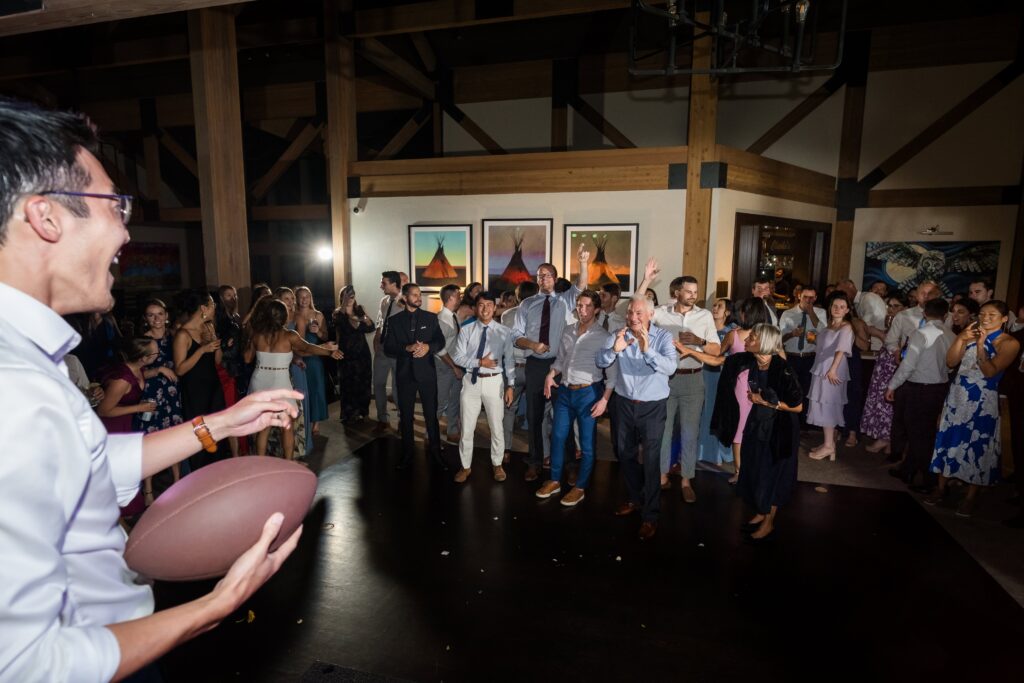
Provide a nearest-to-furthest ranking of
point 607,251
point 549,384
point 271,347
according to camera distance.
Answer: point 549,384
point 271,347
point 607,251

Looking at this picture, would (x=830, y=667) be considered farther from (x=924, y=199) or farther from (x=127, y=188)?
(x=127, y=188)

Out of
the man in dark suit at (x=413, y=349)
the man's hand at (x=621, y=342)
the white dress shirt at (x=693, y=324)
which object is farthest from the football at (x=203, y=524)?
the white dress shirt at (x=693, y=324)

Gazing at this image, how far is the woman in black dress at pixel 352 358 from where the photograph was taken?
6.82 m

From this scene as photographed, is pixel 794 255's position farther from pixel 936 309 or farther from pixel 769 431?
pixel 769 431

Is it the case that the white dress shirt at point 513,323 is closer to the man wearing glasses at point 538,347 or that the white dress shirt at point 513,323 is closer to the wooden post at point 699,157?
the man wearing glasses at point 538,347

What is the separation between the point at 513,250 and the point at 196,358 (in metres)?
4.68

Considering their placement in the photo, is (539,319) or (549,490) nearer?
(549,490)

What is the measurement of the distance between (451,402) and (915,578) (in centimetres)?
443

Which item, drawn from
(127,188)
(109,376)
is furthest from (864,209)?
(127,188)

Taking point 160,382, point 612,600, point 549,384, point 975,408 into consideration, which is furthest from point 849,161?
point 160,382

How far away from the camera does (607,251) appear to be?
7.85 m

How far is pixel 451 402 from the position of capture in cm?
650

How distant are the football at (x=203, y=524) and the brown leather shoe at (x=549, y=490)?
3.43 metres

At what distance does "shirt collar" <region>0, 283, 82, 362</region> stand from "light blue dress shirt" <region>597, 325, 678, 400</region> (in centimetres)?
344
